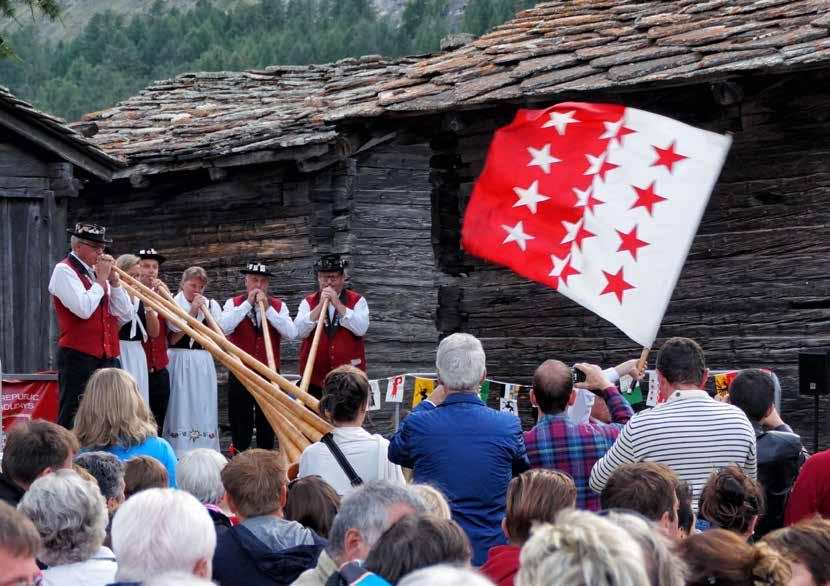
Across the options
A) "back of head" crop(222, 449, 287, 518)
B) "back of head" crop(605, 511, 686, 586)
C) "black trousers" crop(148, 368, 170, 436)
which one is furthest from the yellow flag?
"back of head" crop(605, 511, 686, 586)

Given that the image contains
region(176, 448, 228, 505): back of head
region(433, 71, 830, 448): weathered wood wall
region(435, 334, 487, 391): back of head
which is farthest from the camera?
region(433, 71, 830, 448): weathered wood wall

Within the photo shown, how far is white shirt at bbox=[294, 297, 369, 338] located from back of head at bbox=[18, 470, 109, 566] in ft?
24.3

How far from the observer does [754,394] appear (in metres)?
6.37

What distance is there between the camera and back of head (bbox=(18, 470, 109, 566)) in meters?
4.16

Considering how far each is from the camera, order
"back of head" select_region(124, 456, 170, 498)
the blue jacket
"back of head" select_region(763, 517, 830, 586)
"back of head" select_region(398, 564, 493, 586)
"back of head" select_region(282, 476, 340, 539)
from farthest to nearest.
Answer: the blue jacket
"back of head" select_region(124, 456, 170, 498)
"back of head" select_region(282, 476, 340, 539)
"back of head" select_region(763, 517, 830, 586)
"back of head" select_region(398, 564, 493, 586)

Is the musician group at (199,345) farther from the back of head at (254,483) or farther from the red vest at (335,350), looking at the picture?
the back of head at (254,483)

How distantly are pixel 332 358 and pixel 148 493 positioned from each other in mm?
8172

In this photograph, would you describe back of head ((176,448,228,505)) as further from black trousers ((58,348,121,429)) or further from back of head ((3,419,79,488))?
black trousers ((58,348,121,429))

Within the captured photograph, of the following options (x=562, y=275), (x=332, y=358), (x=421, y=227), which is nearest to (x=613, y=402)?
(x=562, y=275)

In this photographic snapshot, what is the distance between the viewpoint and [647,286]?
7.27 m

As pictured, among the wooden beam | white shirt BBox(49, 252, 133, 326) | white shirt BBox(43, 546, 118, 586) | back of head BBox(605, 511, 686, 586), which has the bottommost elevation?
white shirt BBox(43, 546, 118, 586)

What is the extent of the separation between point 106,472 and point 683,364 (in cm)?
252

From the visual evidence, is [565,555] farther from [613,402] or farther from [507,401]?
[507,401]

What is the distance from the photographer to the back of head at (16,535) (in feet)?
10.6
